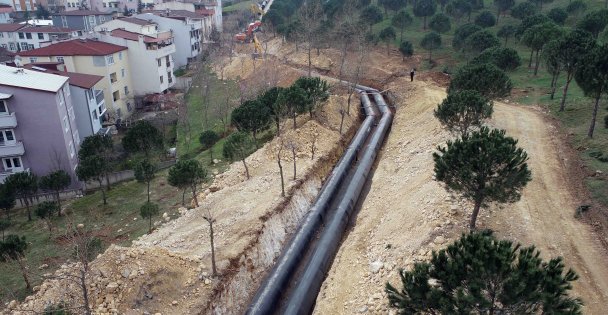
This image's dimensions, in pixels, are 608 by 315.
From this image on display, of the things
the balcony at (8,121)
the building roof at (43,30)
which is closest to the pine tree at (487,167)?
the balcony at (8,121)

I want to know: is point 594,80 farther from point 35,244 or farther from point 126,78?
point 126,78

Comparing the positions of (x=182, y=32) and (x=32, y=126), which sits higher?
(x=182, y=32)

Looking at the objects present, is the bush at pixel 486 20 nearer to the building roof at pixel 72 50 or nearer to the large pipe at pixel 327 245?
the large pipe at pixel 327 245

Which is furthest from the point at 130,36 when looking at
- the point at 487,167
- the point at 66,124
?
the point at 487,167

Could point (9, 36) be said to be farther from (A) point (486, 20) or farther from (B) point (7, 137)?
(A) point (486, 20)

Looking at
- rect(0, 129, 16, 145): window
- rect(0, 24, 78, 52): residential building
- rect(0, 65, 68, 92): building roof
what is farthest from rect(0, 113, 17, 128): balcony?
rect(0, 24, 78, 52): residential building

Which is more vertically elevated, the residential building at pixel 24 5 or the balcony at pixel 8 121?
the residential building at pixel 24 5

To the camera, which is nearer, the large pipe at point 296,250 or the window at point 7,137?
the large pipe at point 296,250

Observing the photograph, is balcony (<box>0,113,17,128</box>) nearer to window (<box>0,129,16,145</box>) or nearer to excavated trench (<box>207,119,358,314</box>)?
window (<box>0,129,16,145</box>)
